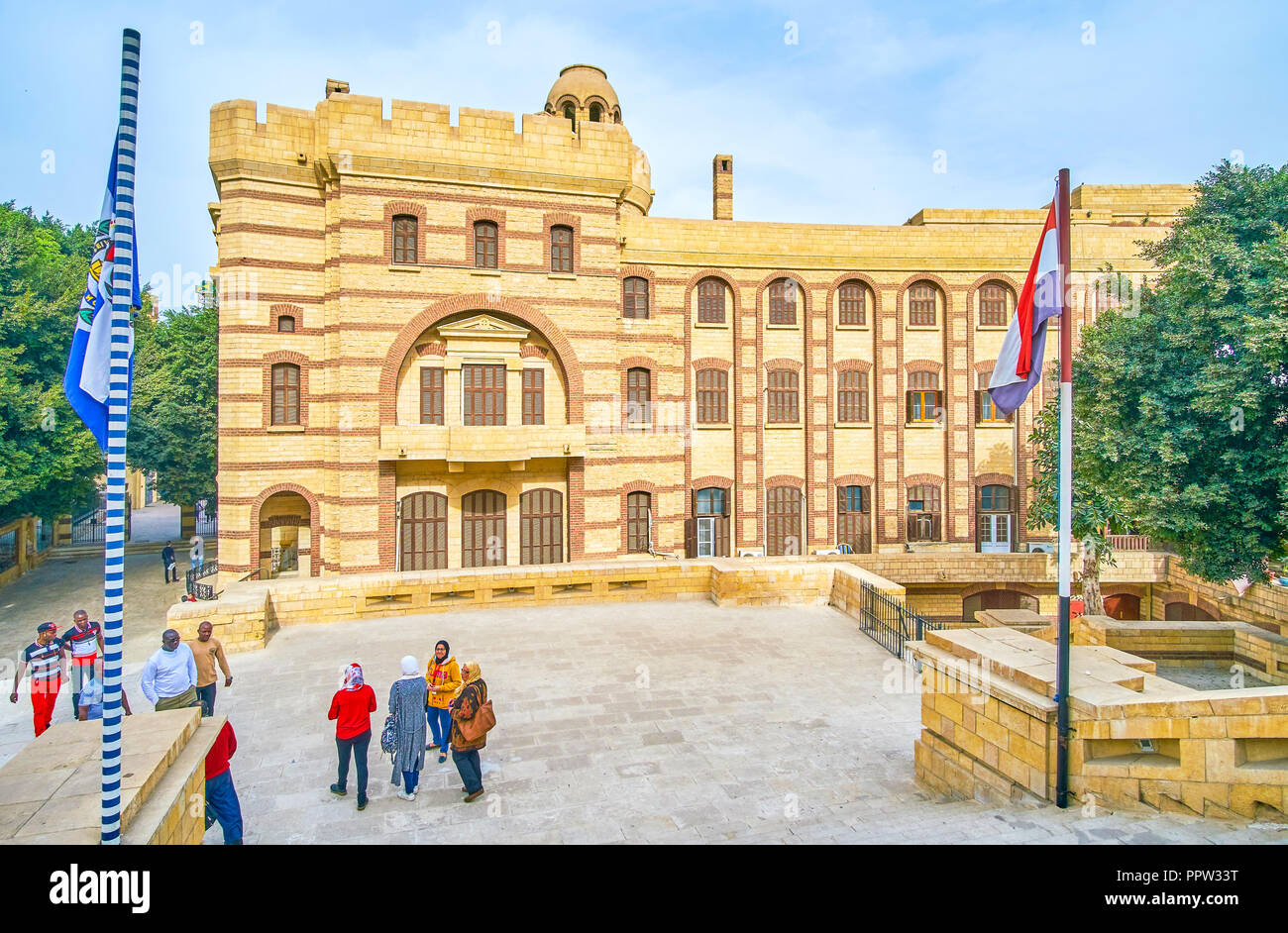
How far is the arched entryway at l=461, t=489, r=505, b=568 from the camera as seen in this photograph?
20984mm

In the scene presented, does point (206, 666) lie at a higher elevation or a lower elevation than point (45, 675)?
higher

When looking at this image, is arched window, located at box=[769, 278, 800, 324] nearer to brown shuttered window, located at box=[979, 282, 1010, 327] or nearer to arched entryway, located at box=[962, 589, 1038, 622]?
brown shuttered window, located at box=[979, 282, 1010, 327]

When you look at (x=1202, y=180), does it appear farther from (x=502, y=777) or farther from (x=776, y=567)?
(x=502, y=777)

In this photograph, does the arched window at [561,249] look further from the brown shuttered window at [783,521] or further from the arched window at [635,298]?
the brown shuttered window at [783,521]

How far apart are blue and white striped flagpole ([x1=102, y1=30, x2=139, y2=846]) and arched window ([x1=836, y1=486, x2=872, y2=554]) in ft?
78.9

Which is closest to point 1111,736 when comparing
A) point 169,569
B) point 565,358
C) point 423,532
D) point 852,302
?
point 565,358

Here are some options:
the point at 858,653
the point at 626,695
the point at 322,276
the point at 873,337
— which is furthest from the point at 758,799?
the point at 873,337

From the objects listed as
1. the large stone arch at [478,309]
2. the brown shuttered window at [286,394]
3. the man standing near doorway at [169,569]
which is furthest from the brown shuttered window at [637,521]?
the man standing near doorway at [169,569]

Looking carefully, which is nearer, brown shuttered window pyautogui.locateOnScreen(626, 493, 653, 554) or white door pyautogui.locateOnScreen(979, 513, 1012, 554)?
brown shuttered window pyautogui.locateOnScreen(626, 493, 653, 554)

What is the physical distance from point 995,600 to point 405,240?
79.5 feet

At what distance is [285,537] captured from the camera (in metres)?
21.2

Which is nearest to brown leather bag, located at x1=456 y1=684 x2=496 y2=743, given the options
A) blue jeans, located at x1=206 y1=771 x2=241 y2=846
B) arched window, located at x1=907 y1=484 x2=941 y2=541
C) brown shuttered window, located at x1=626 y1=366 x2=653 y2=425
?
blue jeans, located at x1=206 y1=771 x2=241 y2=846

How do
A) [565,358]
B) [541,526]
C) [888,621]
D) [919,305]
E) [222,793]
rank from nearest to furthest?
1. [222,793]
2. [888,621]
3. [565,358]
4. [541,526]
5. [919,305]

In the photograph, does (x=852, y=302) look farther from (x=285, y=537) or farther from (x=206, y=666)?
(x=206, y=666)
